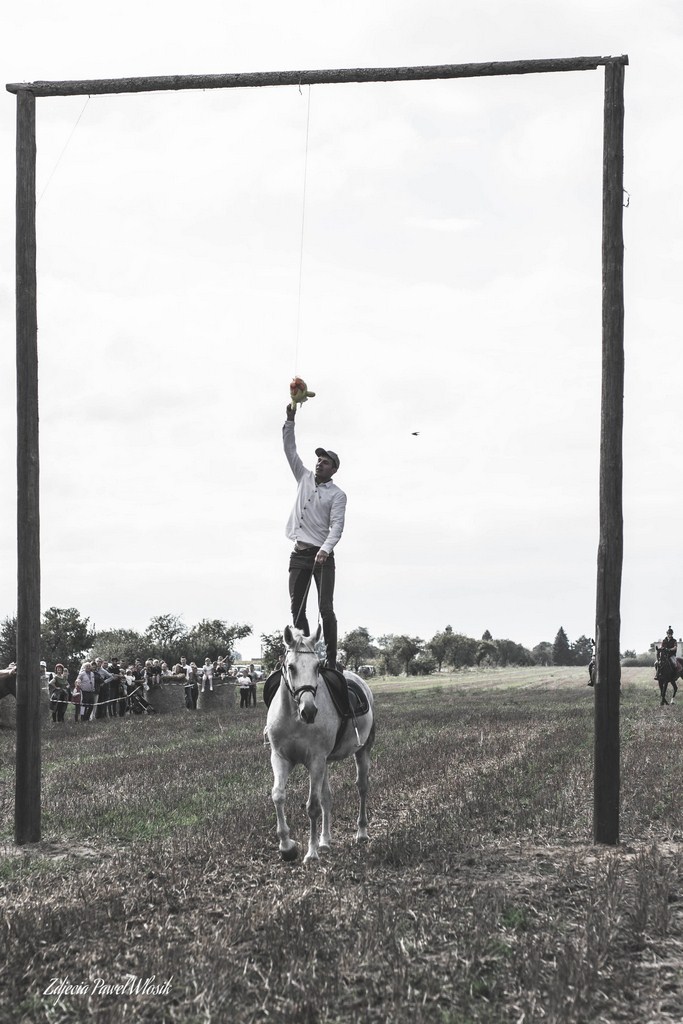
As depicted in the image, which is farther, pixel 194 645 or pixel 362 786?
pixel 194 645

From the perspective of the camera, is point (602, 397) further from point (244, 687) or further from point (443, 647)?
point (443, 647)

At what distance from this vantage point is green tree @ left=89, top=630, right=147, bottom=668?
123500mm

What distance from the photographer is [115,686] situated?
38906 millimetres

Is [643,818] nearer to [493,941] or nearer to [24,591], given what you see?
[493,941]

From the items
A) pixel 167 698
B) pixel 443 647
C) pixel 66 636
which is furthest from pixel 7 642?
pixel 443 647

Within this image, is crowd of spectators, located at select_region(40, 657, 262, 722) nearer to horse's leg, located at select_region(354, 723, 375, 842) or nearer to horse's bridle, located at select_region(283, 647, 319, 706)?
horse's leg, located at select_region(354, 723, 375, 842)

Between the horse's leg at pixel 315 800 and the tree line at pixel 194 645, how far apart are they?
5891cm

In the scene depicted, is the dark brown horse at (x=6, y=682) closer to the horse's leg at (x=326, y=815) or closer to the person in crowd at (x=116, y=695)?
the person in crowd at (x=116, y=695)

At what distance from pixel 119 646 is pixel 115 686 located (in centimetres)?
9583

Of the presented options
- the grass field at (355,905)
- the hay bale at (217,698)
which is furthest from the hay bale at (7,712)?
the grass field at (355,905)

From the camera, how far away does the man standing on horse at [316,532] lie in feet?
35.9

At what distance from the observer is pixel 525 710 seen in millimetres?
33156

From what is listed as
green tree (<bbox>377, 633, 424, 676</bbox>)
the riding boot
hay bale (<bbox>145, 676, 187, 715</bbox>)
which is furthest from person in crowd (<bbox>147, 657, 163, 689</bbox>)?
green tree (<bbox>377, 633, 424, 676</bbox>)

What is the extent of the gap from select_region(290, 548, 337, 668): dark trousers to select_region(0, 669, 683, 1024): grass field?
206 centimetres
